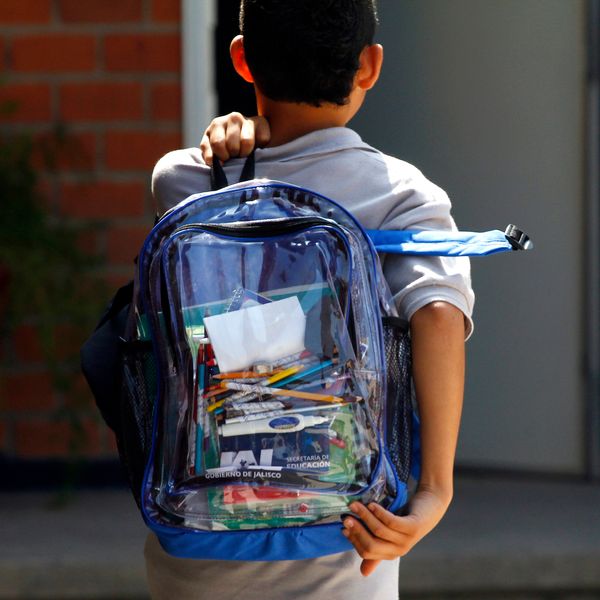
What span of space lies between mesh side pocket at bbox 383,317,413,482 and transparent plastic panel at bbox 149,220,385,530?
0.19ft

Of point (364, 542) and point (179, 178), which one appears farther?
point (179, 178)

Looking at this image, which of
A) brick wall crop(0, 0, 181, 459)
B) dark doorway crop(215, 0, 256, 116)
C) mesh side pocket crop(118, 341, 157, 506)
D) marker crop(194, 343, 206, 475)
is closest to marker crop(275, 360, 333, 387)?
marker crop(194, 343, 206, 475)

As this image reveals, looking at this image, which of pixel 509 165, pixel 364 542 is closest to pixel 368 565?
pixel 364 542

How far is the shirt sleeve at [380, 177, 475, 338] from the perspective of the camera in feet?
5.88

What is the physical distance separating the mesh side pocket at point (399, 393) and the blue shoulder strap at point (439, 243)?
10 centimetres

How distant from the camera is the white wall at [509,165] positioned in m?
5.05

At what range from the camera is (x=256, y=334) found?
1683 mm

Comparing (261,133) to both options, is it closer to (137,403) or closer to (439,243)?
(439,243)

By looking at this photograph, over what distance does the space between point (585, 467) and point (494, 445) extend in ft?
→ 1.21

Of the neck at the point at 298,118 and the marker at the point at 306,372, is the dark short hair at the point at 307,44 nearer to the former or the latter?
the neck at the point at 298,118

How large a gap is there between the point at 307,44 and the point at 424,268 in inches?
14.2

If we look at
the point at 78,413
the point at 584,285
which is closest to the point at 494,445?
the point at 584,285

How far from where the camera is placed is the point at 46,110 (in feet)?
14.8

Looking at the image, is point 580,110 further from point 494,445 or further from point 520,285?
point 494,445
